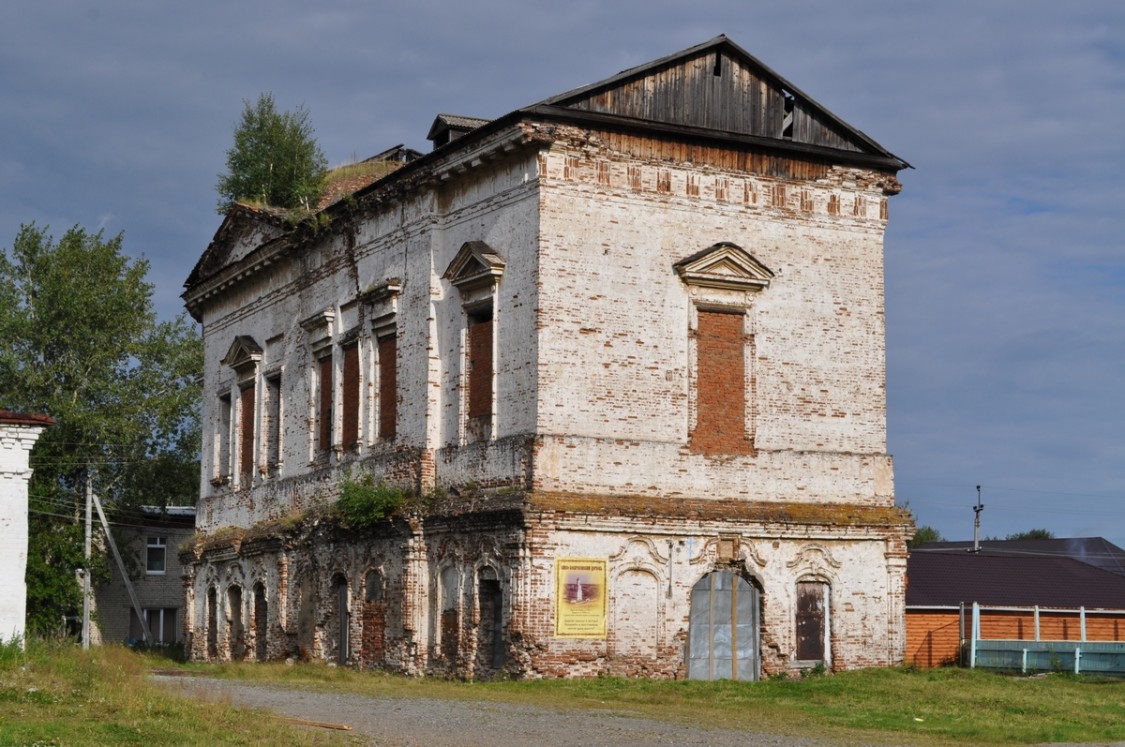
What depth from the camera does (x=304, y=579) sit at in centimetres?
3152

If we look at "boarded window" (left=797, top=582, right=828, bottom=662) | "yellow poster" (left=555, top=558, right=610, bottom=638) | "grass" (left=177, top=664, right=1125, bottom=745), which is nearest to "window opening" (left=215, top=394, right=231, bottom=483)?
"grass" (left=177, top=664, right=1125, bottom=745)

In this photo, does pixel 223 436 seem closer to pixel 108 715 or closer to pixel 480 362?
pixel 480 362

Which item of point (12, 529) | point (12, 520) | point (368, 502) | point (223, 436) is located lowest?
point (12, 529)

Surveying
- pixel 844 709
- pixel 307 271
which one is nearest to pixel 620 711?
pixel 844 709

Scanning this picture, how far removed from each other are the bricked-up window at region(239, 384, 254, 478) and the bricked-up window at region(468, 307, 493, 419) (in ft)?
36.4

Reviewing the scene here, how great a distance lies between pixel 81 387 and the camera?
46.4 m

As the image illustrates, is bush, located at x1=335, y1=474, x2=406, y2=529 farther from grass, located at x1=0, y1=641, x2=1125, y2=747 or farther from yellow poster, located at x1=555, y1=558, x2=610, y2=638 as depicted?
yellow poster, located at x1=555, y1=558, x2=610, y2=638

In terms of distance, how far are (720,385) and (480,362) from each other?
3.95 m

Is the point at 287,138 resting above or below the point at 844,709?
above

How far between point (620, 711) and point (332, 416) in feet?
42.5

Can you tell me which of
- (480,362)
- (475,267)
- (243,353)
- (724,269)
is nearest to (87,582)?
(243,353)

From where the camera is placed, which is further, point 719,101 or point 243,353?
point 243,353

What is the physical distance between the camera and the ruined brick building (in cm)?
2462

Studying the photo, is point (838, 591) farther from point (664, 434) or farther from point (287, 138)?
point (287, 138)
